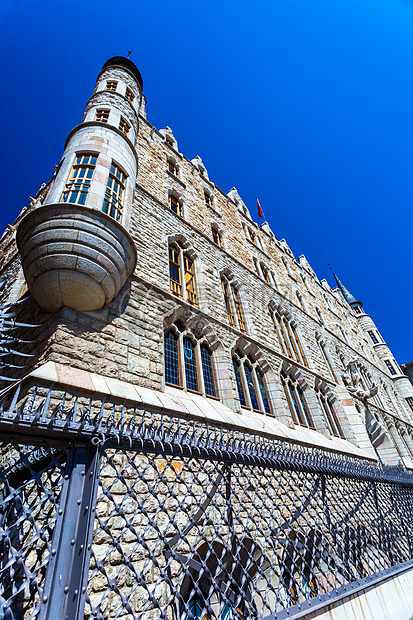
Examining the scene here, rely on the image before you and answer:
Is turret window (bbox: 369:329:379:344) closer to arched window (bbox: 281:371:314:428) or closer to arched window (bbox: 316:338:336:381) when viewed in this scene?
arched window (bbox: 316:338:336:381)

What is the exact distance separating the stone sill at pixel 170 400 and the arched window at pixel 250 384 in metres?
0.36

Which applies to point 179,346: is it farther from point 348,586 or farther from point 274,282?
point 274,282

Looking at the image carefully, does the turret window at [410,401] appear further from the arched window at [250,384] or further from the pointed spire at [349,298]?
the arched window at [250,384]

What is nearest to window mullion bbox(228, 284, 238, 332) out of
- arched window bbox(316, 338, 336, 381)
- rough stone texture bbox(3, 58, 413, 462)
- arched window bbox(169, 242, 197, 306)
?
rough stone texture bbox(3, 58, 413, 462)

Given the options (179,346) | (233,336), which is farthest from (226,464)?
(233,336)

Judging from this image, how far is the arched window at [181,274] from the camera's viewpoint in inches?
343

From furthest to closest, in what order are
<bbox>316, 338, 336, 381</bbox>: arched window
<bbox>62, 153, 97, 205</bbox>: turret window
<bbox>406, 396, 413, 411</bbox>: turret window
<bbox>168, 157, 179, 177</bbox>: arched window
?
1. <bbox>406, 396, 413, 411</bbox>: turret window
2. <bbox>316, 338, 336, 381</bbox>: arched window
3. <bbox>168, 157, 179, 177</bbox>: arched window
4. <bbox>62, 153, 97, 205</bbox>: turret window

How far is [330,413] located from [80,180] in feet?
42.5

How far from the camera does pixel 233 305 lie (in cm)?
1080

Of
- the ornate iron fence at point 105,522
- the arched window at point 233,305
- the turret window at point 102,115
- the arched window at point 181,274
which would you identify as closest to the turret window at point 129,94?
the turret window at point 102,115

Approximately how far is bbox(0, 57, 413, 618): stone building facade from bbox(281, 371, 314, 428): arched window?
0.07m

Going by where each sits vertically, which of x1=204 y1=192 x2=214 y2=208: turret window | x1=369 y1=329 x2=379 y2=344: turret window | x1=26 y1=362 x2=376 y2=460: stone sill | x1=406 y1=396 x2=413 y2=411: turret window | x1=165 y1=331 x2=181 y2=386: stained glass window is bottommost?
x1=26 y1=362 x2=376 y2=460: stone sill

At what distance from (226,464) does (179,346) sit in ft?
15.9

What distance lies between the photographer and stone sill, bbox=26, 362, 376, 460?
14.4ft
